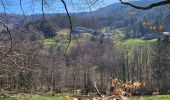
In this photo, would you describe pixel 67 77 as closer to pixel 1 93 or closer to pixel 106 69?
pixel 106 69

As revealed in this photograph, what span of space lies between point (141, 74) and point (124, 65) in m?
5.91

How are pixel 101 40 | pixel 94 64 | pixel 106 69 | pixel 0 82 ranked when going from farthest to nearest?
pixel 101 40 → pixel 94 64 → pixel 106 69 → pixel 0 82

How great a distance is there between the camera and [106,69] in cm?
11631

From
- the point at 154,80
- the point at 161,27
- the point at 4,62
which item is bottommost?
the point at 154,80

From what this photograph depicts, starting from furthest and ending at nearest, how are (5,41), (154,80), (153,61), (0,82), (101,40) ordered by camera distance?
(101,40) → (153,61) → (154,80) → (0,82) → (5,41)

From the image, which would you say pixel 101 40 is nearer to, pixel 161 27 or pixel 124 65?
pixel 124 65

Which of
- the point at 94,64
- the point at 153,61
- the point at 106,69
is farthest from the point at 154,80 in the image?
the point at 94,64

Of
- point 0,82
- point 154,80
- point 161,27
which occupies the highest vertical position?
point 161,27

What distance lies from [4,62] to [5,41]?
1.55 feet

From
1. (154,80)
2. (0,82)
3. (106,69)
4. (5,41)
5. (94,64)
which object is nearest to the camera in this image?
(5,41)

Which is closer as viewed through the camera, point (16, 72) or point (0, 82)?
point (16, 72)

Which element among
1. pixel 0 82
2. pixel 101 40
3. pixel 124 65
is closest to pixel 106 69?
pixel 124 65

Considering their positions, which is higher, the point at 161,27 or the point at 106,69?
the point at 161,27

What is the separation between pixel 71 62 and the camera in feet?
371
